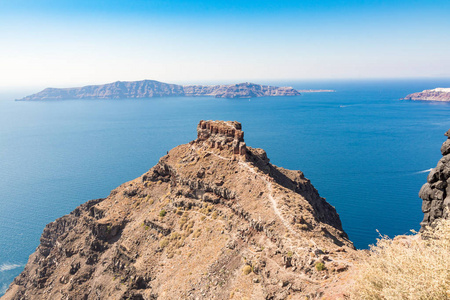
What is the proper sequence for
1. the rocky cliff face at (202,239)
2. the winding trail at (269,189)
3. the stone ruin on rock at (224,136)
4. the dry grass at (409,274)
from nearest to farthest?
the dry grass at (409,274)
the rocky cliff face at (202,239)
the winding trail at (269,189)
the stone ruin on rock at (224,136)

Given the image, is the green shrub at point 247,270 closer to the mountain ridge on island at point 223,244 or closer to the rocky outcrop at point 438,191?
the mountain ridge on island at point 223,244

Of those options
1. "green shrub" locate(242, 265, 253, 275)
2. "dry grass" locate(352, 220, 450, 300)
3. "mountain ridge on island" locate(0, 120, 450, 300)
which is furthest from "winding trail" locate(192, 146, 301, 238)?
"dry grass" locate(352, 220, 450, 300)

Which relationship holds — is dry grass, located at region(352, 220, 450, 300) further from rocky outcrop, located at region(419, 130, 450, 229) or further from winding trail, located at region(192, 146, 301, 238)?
winding trail, located at region(192, 146, 301, 238)

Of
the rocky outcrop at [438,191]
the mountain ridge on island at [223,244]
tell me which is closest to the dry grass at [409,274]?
the mountain ridge on island at [223,244]

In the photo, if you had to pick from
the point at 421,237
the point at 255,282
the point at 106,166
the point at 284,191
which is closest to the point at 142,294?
the point at 255,282

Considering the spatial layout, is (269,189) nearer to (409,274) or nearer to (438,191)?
(438,191)

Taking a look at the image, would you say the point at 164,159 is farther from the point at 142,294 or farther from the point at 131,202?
the point at 142,294
